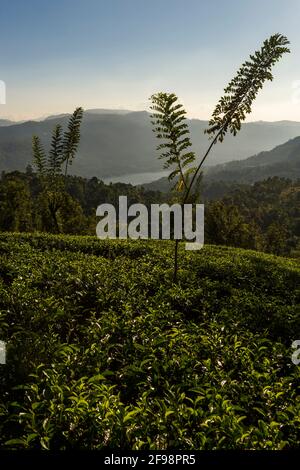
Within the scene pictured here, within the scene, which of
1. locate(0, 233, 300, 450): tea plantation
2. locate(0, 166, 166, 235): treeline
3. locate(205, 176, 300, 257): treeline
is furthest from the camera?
locate(205, 176, 300, 257): treeline

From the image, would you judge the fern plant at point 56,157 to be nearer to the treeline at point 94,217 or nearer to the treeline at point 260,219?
the treeline at point 94,217

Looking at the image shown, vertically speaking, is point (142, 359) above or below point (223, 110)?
below

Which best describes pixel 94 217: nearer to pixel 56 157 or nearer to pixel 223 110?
pixel 56 157

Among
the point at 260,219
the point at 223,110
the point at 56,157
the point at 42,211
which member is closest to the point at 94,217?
the point at 42,211

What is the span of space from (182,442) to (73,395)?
201 centimetres

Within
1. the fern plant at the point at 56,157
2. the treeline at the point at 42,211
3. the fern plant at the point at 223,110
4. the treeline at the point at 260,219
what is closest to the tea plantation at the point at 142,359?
the fern plant at the point at 223,110

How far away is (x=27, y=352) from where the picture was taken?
7.69m

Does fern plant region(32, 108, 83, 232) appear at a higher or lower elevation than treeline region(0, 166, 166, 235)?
higher

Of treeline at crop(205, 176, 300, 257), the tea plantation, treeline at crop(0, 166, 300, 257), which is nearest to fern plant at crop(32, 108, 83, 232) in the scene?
treeline at crop(0, 166, 300, 257)

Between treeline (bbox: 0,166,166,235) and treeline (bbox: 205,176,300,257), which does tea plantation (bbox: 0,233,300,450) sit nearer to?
treeline (bbox: 0,166,166,235)

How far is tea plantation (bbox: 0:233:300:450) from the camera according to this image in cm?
596

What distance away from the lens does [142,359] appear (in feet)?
26.3

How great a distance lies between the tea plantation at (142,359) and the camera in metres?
5.96

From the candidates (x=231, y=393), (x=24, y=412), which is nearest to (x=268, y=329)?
(x=231, y=393)
